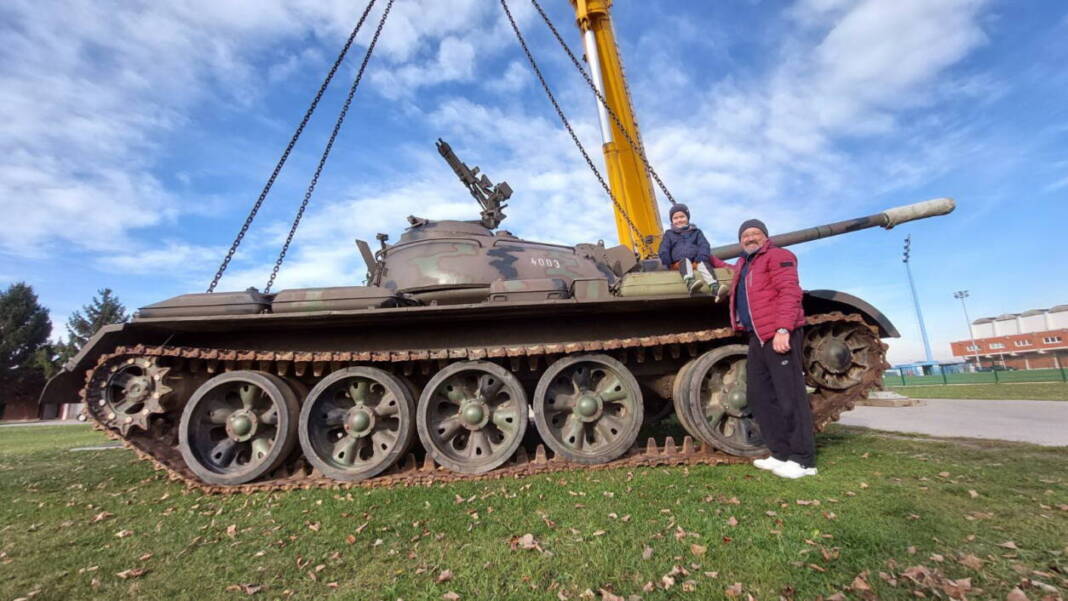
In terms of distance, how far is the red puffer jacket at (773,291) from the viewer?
4.91 meters

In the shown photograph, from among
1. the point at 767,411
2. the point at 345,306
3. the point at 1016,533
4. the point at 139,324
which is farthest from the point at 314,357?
the point at 1016,533

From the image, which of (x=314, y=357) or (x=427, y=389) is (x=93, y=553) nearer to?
(x=314, y=357)

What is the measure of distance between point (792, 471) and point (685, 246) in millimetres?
2861

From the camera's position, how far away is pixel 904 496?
397cm

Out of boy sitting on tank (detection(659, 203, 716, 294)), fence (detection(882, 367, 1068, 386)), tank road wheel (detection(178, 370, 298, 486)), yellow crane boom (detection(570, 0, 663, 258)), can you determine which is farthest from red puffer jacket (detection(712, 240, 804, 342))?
fence (detection(882, 367, 1068, 386))

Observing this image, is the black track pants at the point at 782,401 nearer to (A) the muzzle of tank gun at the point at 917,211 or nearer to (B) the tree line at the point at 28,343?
(A) the muzzle of tank gun at the point at 917,211

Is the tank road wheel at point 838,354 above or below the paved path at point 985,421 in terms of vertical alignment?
above

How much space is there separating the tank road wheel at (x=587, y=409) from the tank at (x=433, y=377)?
2 centimetres

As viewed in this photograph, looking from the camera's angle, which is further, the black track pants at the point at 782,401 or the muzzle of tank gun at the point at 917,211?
the muzzle of tank gun at the point at 917,211

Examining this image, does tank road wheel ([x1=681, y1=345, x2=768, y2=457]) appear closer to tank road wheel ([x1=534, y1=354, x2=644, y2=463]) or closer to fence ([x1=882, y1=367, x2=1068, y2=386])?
tank road wheel ([x1=534, y1=354, x2=644, y2=463])

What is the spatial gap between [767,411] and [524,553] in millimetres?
3301

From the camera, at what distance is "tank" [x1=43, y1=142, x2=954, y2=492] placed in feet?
18.2

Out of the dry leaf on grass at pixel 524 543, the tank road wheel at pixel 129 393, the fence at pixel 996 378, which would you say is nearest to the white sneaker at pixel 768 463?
the dry leaf on grass at pixel 524 543

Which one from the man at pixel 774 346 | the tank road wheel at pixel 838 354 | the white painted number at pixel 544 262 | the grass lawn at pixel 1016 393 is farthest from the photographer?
the grass lawn at pixel 1016 393
